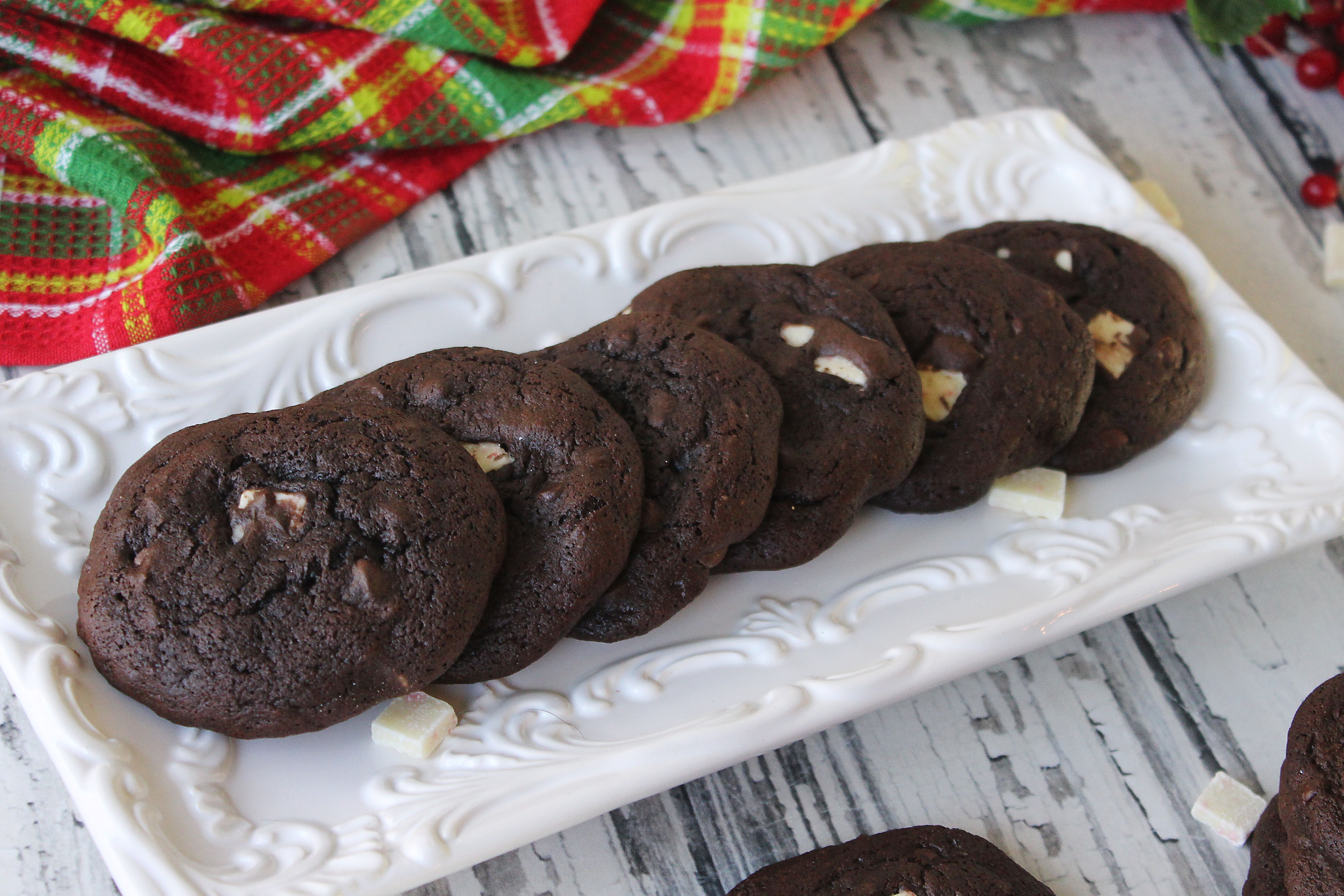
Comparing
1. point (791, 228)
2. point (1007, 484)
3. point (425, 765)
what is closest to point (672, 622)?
point (425, 765)

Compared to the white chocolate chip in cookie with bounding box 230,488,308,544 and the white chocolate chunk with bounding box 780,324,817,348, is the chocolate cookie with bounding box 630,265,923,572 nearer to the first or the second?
the white chocolate chunk with bounding box 780,324,817,348

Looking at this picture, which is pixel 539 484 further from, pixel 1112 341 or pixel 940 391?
pixel 1112 341

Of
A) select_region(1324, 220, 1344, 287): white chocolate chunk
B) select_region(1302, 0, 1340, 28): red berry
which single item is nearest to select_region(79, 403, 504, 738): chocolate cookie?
select_region(1324, 220, 1344, 287): white chocolate chunk

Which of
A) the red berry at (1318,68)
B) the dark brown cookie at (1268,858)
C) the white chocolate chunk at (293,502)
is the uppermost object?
the white chocolate chunk at (293,502)

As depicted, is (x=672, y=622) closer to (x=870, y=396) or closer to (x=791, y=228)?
(x=870, y=396)

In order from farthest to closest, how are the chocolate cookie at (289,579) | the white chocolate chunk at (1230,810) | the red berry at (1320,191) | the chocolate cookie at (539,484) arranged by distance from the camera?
1. the red berry at (1320,191)
2. the white chocolate chunk at (1230,810)
3. the chocolate cookie at (539,484)
4. the chocolate cookie at (289,579)

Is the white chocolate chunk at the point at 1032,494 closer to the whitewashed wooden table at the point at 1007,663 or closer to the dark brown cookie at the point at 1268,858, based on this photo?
the whitewashed wooden table at the point at 1007,663

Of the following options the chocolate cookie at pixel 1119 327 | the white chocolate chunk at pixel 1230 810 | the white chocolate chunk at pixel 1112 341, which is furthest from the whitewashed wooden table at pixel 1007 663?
the white chocolate chunk at pixel 1112 341
